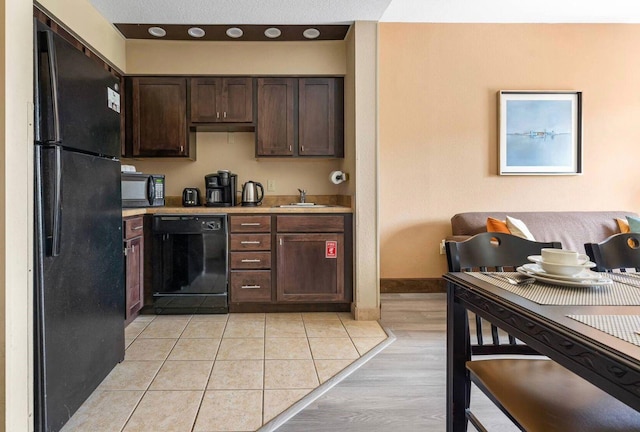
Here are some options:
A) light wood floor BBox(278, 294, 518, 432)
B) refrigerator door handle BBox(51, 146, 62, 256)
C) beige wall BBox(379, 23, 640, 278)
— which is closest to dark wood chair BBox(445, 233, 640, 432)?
light wood floor BBox(278, 294, 518, 432)

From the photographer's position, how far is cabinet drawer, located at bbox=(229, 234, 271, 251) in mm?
3049

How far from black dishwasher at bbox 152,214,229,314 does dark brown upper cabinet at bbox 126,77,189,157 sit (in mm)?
729

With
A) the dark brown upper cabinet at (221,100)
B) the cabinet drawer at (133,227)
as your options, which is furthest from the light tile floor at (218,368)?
the dark brown upper cabinet at (221,100)

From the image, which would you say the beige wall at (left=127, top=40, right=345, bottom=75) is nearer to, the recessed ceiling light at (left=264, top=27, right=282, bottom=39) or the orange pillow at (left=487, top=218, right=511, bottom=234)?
the recessed ceiling light at (left=264, top=27, right=282, bottom=39)

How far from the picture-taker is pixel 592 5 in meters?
3.35

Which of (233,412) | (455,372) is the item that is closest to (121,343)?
(233,412)

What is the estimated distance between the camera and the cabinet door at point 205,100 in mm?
3281

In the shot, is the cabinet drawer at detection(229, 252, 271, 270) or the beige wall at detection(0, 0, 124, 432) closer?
the beige wall at detection(0, 0, 124, 432)

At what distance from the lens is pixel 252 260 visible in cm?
306

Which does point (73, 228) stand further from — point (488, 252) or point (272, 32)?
point (272, 32)

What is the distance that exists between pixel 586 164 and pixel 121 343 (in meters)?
4.33

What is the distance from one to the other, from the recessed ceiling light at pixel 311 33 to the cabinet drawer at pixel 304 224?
61.6 inches

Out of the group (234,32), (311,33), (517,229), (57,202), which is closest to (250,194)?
(234,32)

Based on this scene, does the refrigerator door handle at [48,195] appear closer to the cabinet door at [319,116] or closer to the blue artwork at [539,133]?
the cabinet door at [319,116]
